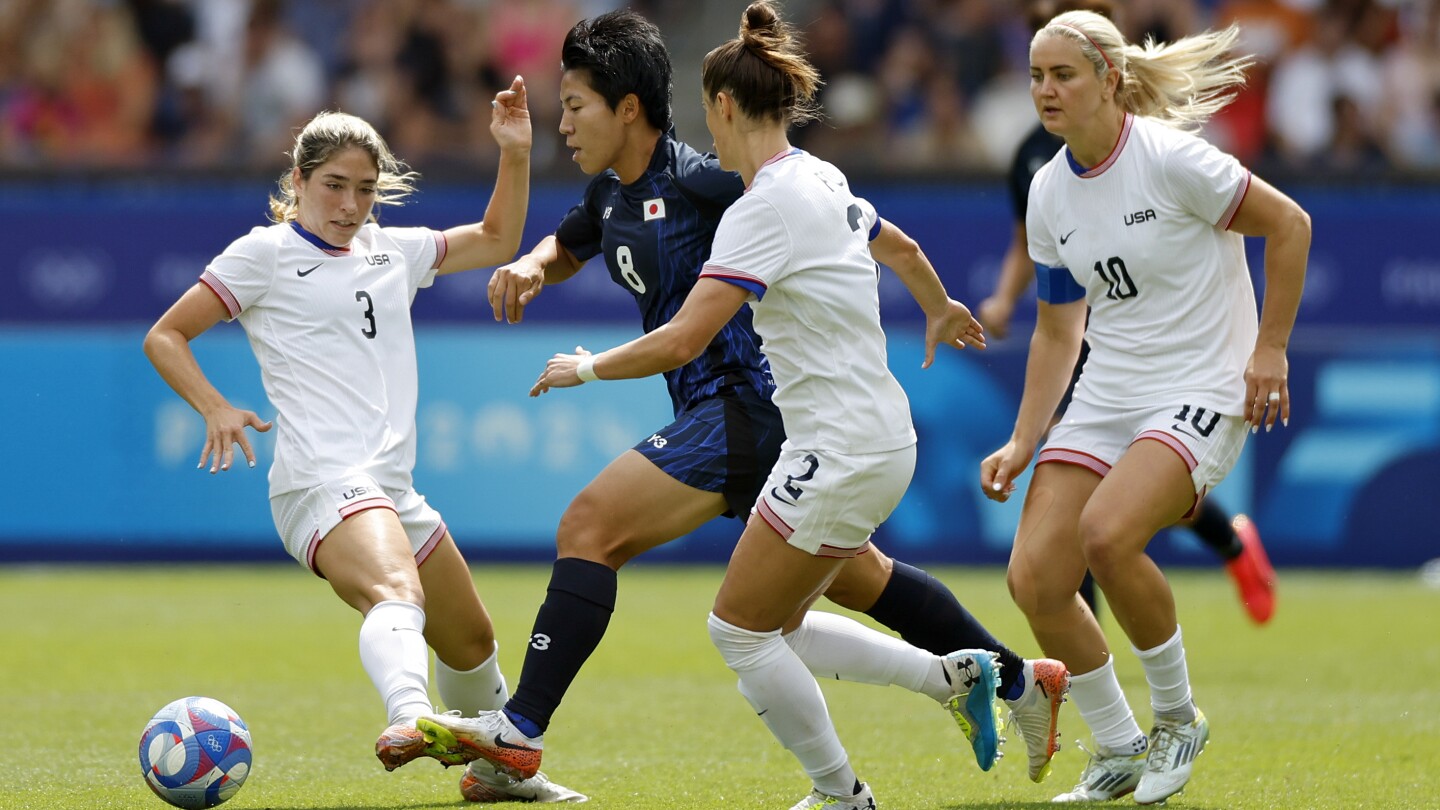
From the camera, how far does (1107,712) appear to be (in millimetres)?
5664

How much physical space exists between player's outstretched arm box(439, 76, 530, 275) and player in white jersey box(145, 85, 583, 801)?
0.15ft

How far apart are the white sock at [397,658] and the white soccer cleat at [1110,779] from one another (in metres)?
Result: 1.93

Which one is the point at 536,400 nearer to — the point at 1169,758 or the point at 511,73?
the point at 511,73

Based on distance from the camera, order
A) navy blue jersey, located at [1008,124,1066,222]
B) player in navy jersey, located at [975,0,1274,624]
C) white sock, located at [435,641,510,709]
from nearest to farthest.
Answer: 1. white sock, located at [435,641,510,709]
2. player in navy jersey, located at [975,0,1274,624]
3. navy blue jersey, located at [1008,124,1066,222]

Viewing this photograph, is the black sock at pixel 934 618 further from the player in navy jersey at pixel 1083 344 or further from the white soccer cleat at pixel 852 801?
the player in navy jersey at pixel 1083 344

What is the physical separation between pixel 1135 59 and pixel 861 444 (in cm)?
175

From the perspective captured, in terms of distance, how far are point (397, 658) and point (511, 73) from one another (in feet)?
33.6

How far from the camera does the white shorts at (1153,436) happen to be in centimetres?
550

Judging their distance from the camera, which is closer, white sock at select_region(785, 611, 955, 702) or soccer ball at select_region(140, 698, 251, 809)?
soccer ball at select_region(140, 698, 251, 809)

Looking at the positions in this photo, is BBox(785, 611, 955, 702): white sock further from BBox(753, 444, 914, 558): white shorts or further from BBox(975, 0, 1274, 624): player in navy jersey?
BBox(975, 0, 1274, 624): player in navy jersey

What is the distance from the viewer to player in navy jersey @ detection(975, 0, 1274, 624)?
7398 mm

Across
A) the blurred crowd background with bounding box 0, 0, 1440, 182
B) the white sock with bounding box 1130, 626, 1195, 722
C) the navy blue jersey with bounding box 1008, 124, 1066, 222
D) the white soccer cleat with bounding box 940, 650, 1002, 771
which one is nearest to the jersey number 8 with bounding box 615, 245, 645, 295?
the white soccer cleat with bounding box 940, 650, 1002, 771

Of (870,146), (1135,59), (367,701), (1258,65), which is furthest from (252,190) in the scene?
(1135,59)

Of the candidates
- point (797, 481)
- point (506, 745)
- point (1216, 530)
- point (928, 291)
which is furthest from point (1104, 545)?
point (1216, 530)
